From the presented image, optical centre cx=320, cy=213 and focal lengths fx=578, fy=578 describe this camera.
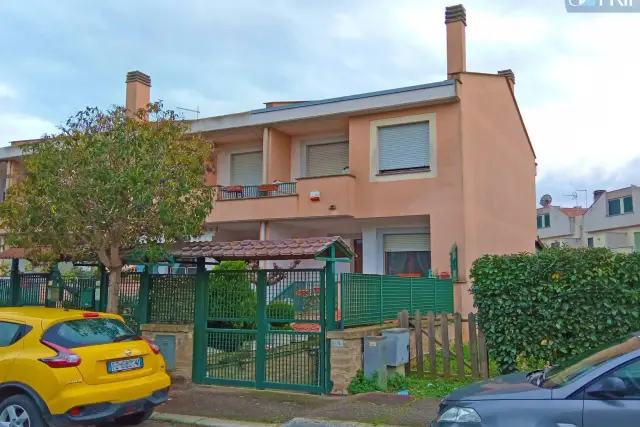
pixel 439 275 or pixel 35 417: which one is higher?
pixel 439 275

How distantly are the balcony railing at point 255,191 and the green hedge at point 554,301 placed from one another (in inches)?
403

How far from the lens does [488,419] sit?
4.75 m

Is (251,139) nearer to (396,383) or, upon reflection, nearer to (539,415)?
(396,383)

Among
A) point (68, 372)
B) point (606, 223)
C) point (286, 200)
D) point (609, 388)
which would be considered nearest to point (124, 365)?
point (68, 372)

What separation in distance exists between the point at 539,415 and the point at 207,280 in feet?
23.3

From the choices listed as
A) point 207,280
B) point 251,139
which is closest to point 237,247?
point 207,280

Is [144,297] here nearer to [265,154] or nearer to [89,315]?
[89,315]

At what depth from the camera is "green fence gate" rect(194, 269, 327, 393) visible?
31.6 ft

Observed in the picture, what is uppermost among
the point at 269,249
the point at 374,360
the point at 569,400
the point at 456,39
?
the point at 456,39

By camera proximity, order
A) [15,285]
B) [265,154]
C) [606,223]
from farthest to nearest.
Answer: [606,223]
[265,154]
[15,285]

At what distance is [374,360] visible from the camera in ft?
31.4

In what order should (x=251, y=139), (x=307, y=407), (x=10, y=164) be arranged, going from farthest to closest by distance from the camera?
(x=10, y=164)
(x=251, y=139)
(x=307, y=407)

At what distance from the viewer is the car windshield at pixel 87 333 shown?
6.70 meters

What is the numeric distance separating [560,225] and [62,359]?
48.2 metres
